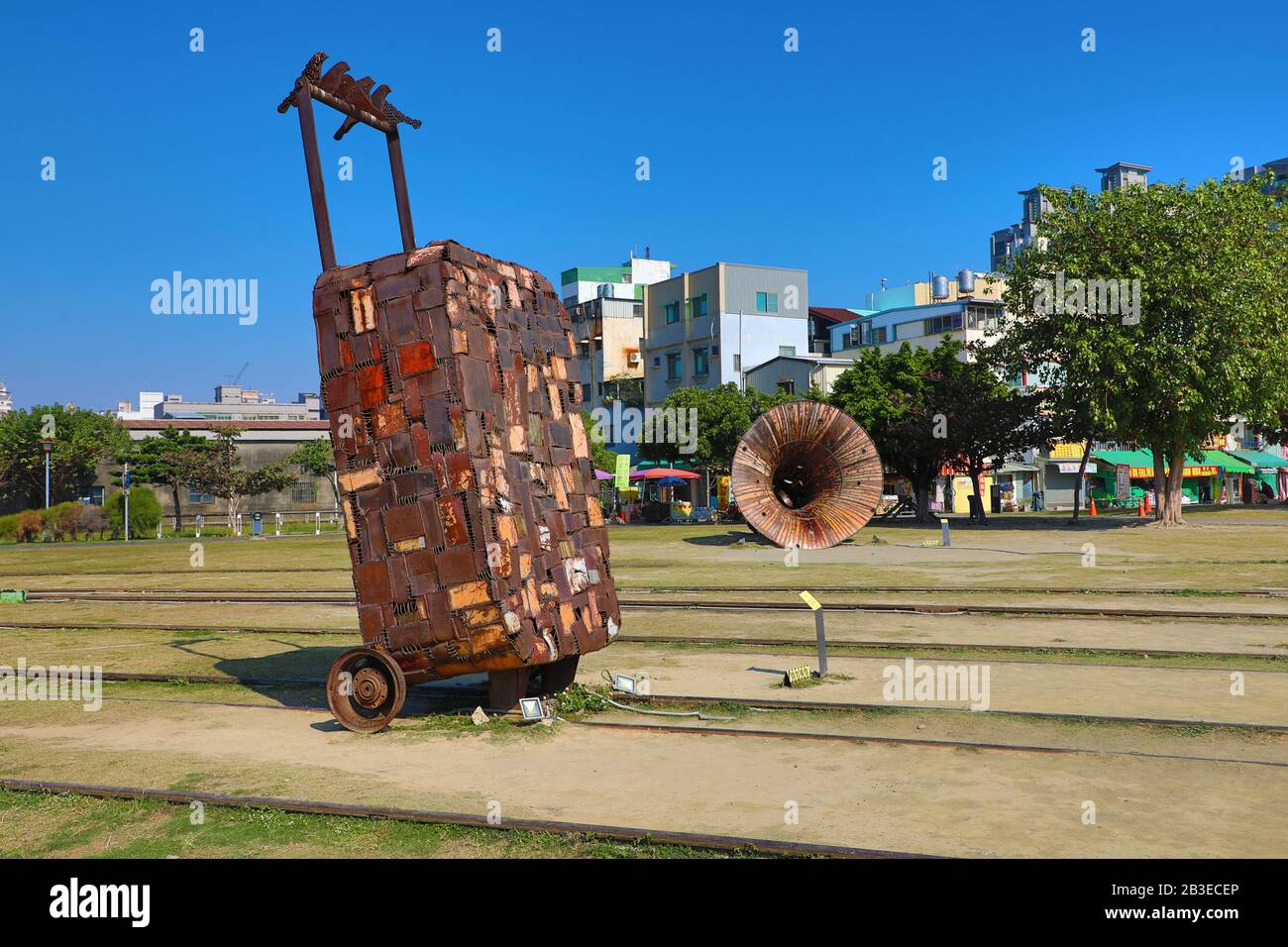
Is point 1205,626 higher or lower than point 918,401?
lower

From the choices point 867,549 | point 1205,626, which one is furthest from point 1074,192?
point 1205,626

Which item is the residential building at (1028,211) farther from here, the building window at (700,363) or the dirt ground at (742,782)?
the dirt ground at (742,782)

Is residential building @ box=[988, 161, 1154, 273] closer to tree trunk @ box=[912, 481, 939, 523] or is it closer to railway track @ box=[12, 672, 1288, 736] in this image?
tree trunk @ box=[912, 481, 939, 523]

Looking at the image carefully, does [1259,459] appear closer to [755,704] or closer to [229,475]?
[229,475]

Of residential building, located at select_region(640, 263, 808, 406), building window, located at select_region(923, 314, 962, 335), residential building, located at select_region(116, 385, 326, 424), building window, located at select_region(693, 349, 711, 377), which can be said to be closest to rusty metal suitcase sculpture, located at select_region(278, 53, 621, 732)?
residential building, located at select_region(640, 263, 808, 406)

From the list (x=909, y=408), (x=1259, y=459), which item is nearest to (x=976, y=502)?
(x=909, y=408)

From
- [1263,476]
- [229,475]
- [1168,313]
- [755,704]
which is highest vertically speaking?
[1168,313]

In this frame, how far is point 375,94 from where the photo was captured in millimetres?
10789

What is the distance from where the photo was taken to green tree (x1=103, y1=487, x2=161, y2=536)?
58500mm

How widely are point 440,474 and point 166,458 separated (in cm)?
6160

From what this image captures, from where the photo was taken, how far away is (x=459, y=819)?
6.89m

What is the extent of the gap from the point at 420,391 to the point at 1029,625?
10812 mm

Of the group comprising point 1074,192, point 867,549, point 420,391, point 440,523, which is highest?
point 1074,192
